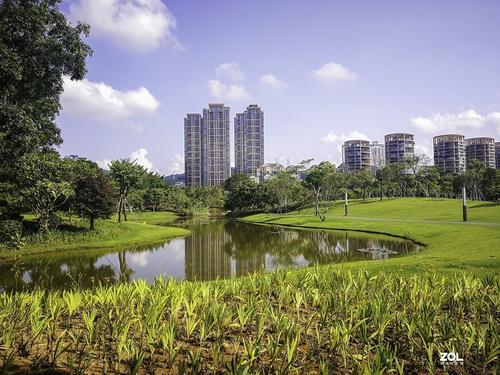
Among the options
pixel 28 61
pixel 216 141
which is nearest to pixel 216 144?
pixel 216 141

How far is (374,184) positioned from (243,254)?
5820 centimetres

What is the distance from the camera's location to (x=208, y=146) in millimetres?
149375

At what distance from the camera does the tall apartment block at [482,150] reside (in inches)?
4135

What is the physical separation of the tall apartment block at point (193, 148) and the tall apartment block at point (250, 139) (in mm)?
17862

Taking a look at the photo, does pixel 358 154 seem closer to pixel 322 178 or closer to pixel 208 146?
pixel 208 146

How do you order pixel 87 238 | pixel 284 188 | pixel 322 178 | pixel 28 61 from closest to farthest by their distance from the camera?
pixel 28 61 → pixel 87 238 → pixel 322 178 → pixel 284 188

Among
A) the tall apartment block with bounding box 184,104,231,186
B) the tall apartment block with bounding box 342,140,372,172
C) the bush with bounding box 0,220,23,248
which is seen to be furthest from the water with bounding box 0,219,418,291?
the tall apartment block with bounding box 184,104,231,186

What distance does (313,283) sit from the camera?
7.70 metres

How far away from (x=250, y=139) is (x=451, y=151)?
258 feet

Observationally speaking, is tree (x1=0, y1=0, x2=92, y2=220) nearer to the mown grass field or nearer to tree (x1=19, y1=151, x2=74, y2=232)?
the mown grass field

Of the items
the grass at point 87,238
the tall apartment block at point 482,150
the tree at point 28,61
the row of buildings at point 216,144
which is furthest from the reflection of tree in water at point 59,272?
the row of buildings at point 216,144

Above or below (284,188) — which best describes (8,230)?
below

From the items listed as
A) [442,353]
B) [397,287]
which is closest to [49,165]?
[397,287]

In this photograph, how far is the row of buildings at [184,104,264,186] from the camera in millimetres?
148500
